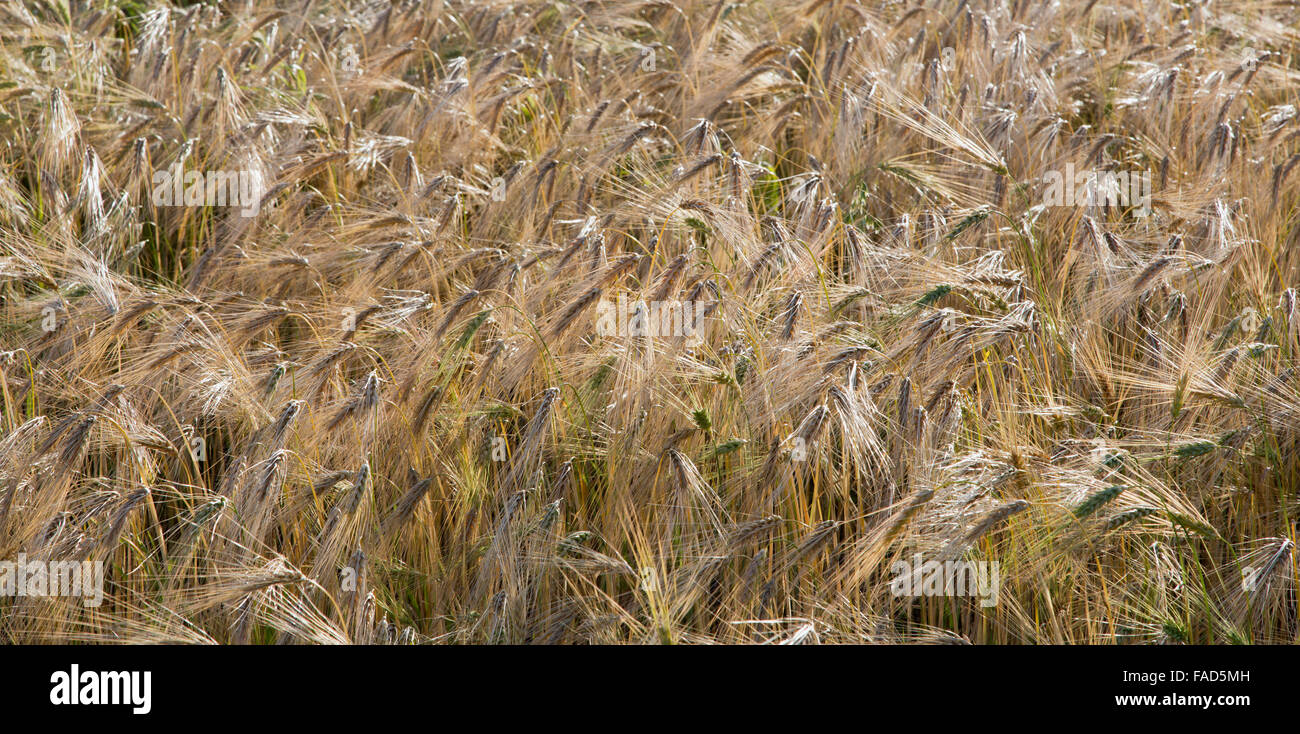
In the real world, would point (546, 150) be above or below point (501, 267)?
above

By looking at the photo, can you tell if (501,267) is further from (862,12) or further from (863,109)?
(862,12)

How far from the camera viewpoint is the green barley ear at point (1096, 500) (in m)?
2.05

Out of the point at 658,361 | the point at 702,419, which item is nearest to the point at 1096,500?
the point at 702,419

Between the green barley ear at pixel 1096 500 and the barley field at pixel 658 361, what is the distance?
14 mm

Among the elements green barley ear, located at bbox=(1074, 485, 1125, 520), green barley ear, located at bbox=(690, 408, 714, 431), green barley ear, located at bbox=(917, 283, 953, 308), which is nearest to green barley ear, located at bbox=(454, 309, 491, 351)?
green barley ear, located at bbox=(690, 408, 714, 431)

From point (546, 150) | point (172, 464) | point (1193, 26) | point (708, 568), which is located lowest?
point (708, 568)

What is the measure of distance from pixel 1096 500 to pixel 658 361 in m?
1.04

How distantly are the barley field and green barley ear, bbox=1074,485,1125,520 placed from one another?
0.05ft

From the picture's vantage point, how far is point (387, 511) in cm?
260

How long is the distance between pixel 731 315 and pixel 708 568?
2.38 ft

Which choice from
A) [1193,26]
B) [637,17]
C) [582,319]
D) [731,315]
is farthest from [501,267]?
[1193,26]

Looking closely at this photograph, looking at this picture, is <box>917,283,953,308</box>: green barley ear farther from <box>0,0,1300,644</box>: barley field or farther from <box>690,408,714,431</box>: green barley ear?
<box>690,408,714,431</box>: green barley ear

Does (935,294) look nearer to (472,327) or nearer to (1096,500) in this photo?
(1096,500)

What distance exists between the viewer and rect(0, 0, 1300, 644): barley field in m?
2.32
